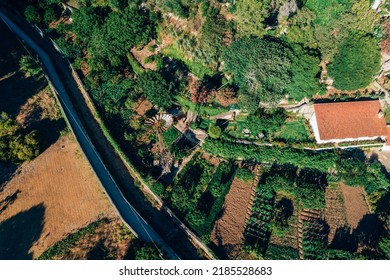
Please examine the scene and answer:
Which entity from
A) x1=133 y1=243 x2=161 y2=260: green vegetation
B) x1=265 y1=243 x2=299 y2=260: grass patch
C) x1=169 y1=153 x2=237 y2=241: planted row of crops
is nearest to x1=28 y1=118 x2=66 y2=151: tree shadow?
x1=169 y1=153 x2=237 y2=241: planted row of crops

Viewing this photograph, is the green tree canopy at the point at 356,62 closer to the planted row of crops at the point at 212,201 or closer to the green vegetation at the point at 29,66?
the planted row of crops at the point at 212,201

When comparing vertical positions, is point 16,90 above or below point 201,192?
below

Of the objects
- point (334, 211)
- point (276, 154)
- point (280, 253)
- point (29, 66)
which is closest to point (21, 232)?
point (29, 66)

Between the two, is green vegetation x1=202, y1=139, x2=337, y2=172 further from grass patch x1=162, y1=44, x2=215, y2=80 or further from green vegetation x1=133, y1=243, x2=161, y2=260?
green vegetation x1=133, y1=243, x2=161, y2=260

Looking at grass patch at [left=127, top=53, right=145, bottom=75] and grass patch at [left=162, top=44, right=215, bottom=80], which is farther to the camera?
grass patch at [left=127, top=53, right=145, bottom=75]

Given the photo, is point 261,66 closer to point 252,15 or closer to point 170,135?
point 252,15

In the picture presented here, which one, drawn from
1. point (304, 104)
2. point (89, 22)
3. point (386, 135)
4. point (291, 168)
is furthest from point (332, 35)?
point (89, 22)
